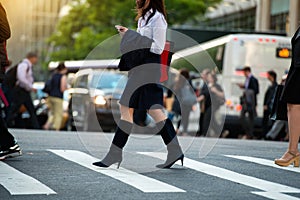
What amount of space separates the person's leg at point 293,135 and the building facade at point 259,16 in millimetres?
23752

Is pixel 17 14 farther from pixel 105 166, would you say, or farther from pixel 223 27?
pixel 105 166

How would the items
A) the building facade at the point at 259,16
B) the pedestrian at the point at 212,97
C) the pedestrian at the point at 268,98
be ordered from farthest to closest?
1. the building facade at the point at 259,16
2. the pedestrian at the point at 268,98
3. the pedestrian at the point at 212,97

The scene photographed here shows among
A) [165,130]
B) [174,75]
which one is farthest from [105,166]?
[174,75]

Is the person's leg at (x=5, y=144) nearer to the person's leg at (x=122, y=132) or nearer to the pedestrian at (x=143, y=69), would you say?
the pedestrian at (x=143, y=69)

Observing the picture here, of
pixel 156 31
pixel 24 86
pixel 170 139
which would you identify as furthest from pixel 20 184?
pixel 24 86

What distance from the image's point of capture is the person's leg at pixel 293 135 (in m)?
8.95

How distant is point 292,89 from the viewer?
8.89 meters

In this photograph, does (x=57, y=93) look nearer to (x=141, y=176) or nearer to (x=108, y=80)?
(x=108, y=80)

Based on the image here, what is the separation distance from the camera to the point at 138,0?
8.24m

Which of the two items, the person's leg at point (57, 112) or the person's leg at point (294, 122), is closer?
the person's leg at point (294, 122)

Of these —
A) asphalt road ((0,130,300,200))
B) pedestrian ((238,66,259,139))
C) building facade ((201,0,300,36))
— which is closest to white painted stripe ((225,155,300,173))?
asphalt road ((0,130,300,200))

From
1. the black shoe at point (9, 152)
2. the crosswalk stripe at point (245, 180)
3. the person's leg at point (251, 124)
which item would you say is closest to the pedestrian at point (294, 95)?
the crosswalk stripe at point (245, 180)

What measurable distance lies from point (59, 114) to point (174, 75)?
3.15m

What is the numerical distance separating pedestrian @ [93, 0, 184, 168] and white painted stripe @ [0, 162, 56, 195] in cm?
99
